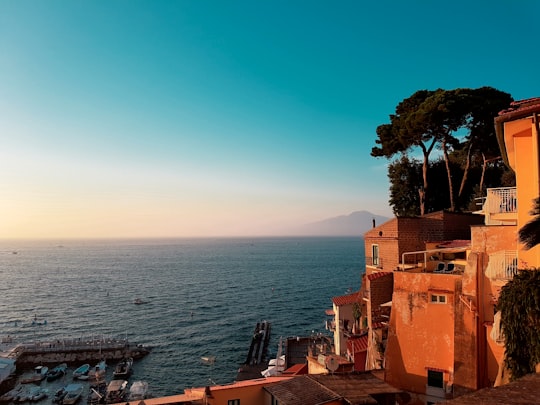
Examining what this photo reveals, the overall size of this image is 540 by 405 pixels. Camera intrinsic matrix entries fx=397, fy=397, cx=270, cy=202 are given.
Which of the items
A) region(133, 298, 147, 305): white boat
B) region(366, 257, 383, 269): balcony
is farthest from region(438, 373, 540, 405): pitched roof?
region(133, 298, 147, 305): white boat

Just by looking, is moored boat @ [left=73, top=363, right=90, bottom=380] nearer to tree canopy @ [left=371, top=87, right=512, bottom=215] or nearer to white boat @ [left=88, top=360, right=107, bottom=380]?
white boat @ [left=88, top=360, right=107, bottom=380]

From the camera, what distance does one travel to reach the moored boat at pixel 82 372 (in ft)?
129

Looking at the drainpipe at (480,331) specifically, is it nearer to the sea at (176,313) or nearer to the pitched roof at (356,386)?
the pitched roof at (356,386)

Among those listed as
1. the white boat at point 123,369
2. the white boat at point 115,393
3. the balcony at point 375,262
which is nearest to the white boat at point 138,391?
the white boat at point 115,393

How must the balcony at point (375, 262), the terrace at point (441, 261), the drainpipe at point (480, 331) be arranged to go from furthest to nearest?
the balcony at point (375, 262) → the terrace at point (441, 261) → the drainpipe at point (480, 331)

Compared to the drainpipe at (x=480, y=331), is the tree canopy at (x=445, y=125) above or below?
above

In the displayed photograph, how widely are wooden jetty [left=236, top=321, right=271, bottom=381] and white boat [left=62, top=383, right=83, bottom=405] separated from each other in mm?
13867

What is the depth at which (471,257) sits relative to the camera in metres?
15.5

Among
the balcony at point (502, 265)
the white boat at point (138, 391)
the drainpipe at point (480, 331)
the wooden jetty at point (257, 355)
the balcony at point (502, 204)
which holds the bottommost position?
the white boat at point (138, 391)

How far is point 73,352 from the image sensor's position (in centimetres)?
4547

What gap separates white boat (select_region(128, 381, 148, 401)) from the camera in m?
33.0

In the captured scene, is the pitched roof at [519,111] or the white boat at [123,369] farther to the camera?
the white boat at [123,369]

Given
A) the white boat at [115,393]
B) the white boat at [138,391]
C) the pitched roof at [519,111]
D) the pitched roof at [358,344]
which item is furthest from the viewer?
the white boat at [138,391]

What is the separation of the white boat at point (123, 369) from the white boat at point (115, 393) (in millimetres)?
4036
